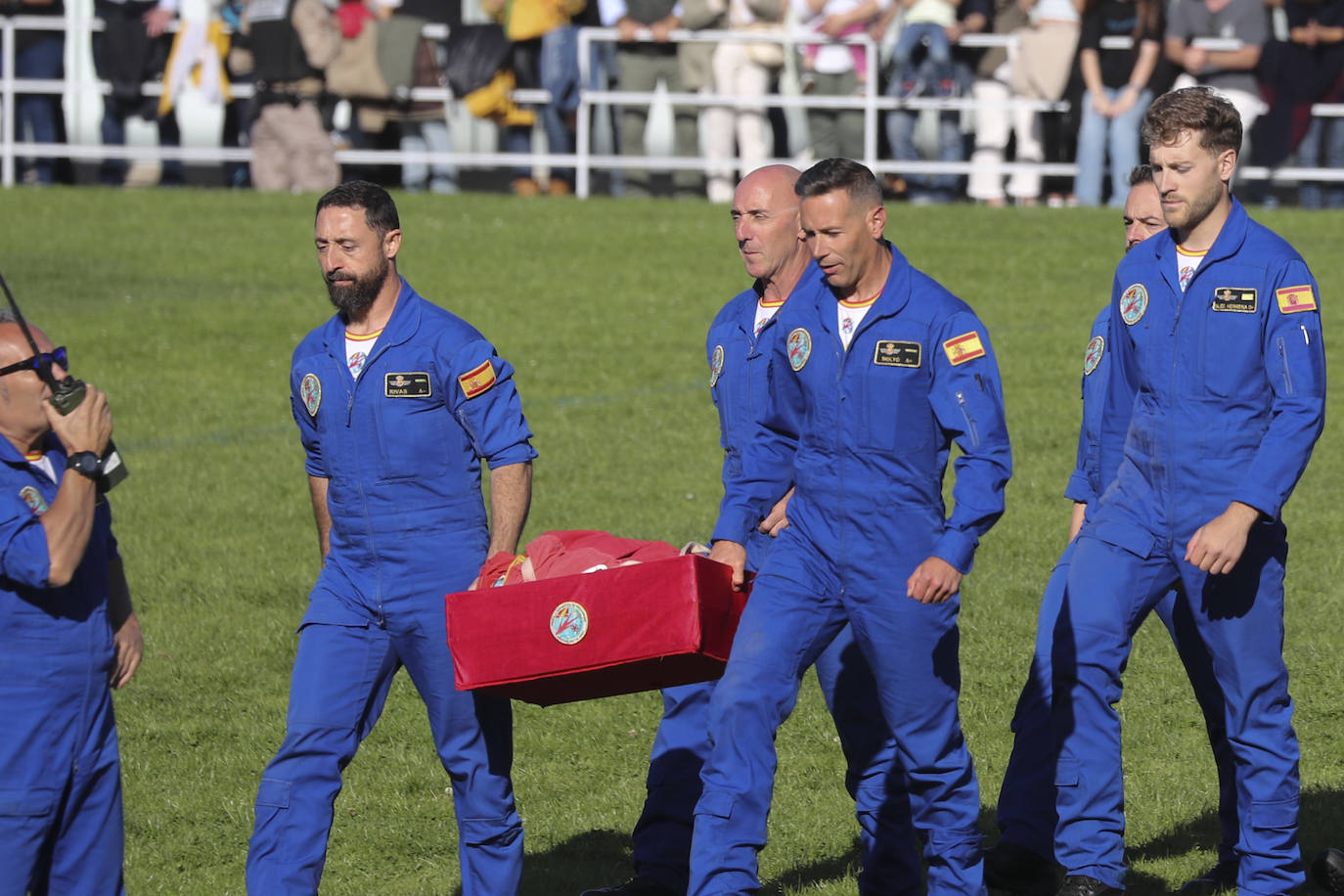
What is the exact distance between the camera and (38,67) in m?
23.7

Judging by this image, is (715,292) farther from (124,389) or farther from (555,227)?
(124,389)

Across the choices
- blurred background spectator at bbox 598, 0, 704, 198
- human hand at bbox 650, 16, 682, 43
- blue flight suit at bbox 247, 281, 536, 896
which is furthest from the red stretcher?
blurred background spectator at bbox 598, 0, 704, 198

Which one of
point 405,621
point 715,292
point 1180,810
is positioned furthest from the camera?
point 715,292

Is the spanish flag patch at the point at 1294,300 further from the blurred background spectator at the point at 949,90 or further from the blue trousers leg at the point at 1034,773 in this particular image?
the blurred background spectator at the point at 949,90

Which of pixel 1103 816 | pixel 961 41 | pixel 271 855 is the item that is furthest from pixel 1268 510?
pixel 961 41

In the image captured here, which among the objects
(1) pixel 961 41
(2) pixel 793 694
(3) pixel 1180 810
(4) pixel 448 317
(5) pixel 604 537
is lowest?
(3) pixel 1180 810

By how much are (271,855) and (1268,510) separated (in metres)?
3.35

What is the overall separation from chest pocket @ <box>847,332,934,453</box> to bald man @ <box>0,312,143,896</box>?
93.4 inches

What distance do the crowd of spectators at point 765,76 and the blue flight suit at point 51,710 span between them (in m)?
16.6

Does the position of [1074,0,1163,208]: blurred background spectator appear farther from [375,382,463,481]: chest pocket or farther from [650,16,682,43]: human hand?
[375,382,463,481]: chest pocket

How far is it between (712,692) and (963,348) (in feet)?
5.47

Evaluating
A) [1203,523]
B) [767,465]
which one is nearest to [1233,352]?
[1203,523]

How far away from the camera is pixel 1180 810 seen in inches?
320

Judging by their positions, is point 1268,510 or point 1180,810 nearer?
point 1268,510
